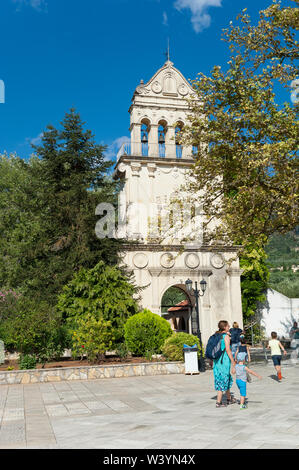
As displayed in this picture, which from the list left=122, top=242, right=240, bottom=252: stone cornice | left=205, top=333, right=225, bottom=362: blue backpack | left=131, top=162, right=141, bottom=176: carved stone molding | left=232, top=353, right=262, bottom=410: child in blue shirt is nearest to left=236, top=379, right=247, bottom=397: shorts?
left=232, top=353, right=262, bottom=410: child in blue shirt

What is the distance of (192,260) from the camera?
2534 cm

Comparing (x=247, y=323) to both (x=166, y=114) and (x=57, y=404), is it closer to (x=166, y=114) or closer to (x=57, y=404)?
(x=166, y=114)

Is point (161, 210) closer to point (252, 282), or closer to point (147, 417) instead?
point (252, 282)

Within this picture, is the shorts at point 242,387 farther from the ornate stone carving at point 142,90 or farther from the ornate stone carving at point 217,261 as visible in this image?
the ornate stone carving at point 142,90

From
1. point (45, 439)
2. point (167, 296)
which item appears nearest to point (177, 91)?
point (45, 439)

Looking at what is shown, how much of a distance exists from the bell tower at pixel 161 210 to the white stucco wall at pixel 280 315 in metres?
6.55

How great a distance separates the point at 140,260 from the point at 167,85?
1171 centimetres

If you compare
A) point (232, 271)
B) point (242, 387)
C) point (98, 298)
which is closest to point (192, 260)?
point (232, 271)

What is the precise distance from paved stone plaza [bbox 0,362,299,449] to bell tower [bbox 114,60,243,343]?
11170 mm

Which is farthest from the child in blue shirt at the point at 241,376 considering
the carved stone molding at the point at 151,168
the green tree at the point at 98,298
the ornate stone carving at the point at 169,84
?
the ornate stone carving at the point at 169,84

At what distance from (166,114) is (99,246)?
10.2 m

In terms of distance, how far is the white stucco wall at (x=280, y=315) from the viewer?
30.8 m

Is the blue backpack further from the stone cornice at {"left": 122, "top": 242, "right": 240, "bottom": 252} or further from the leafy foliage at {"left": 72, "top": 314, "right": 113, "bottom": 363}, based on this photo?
the stone cornice at {"left": 122, "top": 242, "right": 240, "bottom": 252}

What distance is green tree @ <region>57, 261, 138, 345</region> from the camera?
62.9 feet
